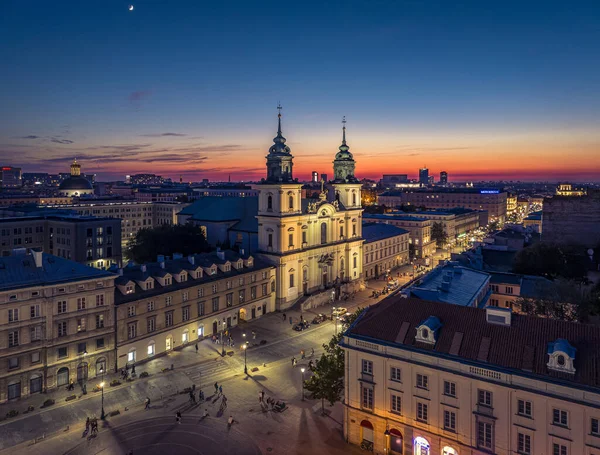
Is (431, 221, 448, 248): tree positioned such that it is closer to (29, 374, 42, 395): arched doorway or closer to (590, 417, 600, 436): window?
(590, 417, 600, 436): window

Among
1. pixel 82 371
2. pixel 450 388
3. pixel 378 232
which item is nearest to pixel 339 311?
pixel 82 371

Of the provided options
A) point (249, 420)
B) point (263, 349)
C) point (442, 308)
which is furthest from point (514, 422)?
point (263, 349)

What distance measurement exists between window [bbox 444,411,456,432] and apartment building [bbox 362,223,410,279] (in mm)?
68439

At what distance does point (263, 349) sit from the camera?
58.9 metres

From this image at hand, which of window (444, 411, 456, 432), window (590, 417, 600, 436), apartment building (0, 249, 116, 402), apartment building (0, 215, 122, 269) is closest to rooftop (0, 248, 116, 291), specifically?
apartment building (0, 249, 116, 402)

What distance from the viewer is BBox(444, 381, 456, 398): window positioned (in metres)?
31.5

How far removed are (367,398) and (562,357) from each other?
1396 cm

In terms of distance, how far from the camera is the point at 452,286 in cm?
5297

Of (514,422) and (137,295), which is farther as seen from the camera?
(137,295)

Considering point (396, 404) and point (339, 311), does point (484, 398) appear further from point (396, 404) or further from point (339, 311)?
point (339, 311)

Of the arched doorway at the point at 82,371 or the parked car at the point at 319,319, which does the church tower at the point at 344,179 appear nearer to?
the parked car at the point at 319,319

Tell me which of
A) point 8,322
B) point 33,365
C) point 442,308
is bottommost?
point 33,365

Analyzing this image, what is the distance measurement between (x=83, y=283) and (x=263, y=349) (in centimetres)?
2300

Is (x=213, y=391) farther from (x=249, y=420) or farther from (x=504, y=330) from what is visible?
(x=504, y=330)
